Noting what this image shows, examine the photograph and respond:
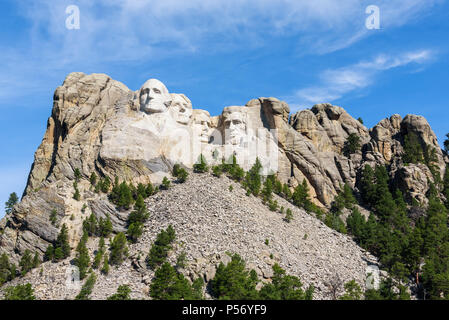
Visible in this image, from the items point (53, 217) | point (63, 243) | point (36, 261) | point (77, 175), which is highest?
point (77, 175)

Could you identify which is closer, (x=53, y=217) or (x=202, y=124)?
(x=53, y=217)

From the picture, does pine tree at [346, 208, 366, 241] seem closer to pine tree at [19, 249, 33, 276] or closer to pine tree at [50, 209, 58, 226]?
pine tree at [50, 209, 58, 226]

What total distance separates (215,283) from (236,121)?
96.3 ft

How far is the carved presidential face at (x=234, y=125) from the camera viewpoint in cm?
7238

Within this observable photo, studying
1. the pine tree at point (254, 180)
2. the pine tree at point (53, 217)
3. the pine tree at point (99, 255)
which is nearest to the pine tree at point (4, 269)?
the pine tree at point (53, 217)

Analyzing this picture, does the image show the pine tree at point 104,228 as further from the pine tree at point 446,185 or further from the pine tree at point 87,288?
the pine tree at point 446,185

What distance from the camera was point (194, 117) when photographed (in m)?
72.6

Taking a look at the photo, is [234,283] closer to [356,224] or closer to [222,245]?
[222,245]

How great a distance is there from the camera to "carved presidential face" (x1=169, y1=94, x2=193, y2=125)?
227 ft

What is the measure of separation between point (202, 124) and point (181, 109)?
12.7 feet

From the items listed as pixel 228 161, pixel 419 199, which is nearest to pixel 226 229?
pixel 228 161

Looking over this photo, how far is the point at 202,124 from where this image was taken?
72.9m

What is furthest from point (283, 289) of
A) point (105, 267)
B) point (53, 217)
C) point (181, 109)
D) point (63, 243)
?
point (181, 109)

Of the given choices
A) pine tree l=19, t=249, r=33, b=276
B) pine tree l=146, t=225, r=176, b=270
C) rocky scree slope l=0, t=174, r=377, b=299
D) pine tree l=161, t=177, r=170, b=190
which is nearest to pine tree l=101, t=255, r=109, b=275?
rocky scree slope l=0, t=174, r=377, b=299
